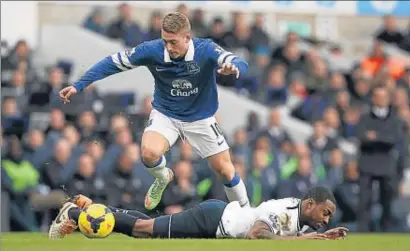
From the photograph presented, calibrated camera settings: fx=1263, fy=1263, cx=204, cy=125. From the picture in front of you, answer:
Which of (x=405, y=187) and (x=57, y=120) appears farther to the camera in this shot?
(x=405, y=187)

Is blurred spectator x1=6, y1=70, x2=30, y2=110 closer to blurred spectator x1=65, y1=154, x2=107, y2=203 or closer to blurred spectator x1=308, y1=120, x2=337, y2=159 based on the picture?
blurred spectator x1=65, y1=154, x2=107, y2=203

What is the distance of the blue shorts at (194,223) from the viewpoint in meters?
12.9

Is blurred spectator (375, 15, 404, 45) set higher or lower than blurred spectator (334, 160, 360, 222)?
higher

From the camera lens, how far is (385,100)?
20.0 m

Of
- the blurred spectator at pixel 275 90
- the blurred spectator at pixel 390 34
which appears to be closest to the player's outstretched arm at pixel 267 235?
the blurred spectator at pixel 275 90

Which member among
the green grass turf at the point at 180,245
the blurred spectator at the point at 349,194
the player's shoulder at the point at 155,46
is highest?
the player's shoulder at the point at 155,46

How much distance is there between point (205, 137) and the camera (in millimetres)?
14719

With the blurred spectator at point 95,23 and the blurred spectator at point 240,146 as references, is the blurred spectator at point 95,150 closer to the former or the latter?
the blurred spectator at point 240,146

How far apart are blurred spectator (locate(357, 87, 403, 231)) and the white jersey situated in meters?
7.57

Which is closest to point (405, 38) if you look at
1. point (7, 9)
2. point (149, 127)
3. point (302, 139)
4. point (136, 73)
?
point (302, 139)

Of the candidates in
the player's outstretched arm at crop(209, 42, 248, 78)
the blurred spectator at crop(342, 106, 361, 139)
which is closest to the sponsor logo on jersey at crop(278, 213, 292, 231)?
the player's outstretched arm at crop(209, 42, 248, 78)

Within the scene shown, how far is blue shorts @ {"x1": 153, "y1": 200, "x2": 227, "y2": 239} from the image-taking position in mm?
12852

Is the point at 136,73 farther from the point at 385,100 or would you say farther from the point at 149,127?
the point at 149,127

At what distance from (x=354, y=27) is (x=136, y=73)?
6942mm
